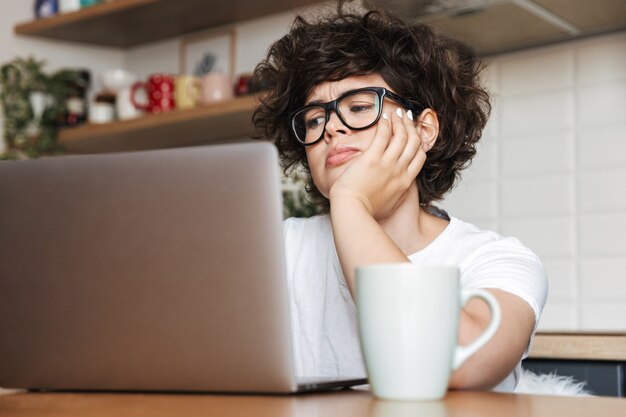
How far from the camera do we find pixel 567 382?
1.50 m

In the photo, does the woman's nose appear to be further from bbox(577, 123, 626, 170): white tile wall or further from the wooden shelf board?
bbox(577, 123, 626, 170): white tile wall

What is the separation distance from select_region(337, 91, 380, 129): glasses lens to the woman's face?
1cm

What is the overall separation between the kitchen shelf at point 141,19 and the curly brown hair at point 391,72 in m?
0.98

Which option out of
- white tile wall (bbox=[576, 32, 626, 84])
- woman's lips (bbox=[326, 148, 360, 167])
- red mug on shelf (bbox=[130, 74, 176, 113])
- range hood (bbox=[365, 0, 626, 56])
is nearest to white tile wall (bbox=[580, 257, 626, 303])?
white tile wall (bbox=[576, 32, 626, 84])

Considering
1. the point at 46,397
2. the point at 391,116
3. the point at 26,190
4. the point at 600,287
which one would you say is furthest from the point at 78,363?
the point at 600,287

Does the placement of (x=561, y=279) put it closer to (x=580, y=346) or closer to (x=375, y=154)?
(x=580, y=346)

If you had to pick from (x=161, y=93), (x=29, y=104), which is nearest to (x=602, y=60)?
(x=161, y=93)

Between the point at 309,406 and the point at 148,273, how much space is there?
200 millimetres

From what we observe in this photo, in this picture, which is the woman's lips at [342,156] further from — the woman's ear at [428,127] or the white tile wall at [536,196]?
the white tile wall at [536,196]

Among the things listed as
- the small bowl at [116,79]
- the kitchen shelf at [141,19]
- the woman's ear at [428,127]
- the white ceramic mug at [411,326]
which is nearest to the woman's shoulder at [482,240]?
the woman's ear at [428,127]

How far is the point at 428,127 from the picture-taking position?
1.48 meters

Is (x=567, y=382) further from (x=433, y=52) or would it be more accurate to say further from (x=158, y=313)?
(x=158, y=313)

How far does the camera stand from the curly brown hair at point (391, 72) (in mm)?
1431

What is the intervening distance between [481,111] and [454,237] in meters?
0.33
